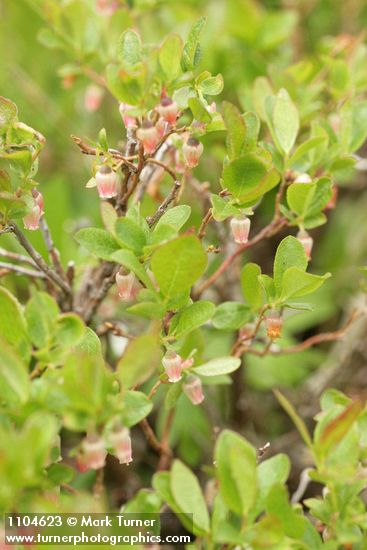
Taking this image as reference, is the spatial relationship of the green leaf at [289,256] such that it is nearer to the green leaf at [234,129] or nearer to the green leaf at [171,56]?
the green leaf at [234,129]

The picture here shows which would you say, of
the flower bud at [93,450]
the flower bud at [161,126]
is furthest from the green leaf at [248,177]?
the flower bud at [93,450]

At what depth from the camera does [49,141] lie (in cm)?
180

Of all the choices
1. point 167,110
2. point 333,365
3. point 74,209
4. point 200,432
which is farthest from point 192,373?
point 74,209

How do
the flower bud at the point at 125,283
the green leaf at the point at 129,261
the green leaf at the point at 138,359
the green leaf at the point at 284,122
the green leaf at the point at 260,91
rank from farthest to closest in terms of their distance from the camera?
the green leaf at the point at 260,91
the green leaf at the point at 284,122
the flower bud at the point at 125,283
the green leaf at the point at 129,261
the green leaf at the point at 138,359

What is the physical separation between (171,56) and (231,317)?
0.36 metres

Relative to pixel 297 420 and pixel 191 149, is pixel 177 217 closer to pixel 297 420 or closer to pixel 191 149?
pixel 191 149

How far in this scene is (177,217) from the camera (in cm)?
75

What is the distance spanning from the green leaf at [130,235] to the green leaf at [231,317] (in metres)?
0.23

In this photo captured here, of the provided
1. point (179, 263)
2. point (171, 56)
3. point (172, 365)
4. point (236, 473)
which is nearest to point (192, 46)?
point (171, 56)

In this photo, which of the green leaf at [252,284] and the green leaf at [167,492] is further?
the green leaf at [252,284]

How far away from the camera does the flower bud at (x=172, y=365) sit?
752 millimetres

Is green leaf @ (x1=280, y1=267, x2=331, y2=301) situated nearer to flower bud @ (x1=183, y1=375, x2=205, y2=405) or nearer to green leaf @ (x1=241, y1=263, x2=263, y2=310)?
green leaf @ (x1=241, y1=263, x2=263, y2=310)

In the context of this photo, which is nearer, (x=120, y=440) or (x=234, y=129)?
(x=120, y=440)

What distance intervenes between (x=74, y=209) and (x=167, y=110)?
0.98 m
